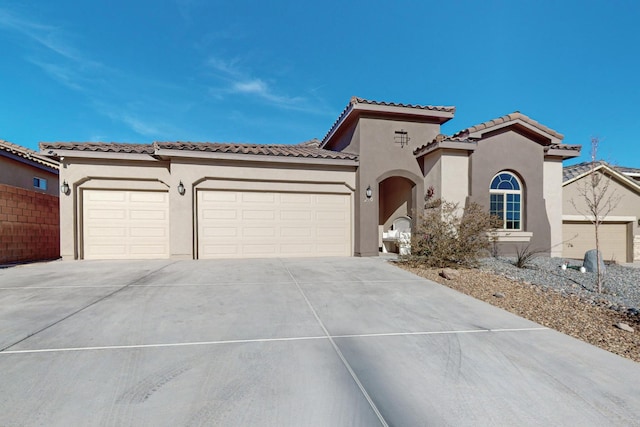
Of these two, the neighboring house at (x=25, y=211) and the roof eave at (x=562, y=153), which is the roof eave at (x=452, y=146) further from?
the neighboring house at (x=25, y=211)

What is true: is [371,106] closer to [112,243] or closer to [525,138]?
[525,138]

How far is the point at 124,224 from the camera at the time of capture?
32.6 feet

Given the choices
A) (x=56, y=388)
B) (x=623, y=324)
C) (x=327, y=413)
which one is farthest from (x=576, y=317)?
(x=56, y=388)

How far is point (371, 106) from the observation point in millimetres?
10750

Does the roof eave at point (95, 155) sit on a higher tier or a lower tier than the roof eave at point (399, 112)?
lower

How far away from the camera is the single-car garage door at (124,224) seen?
981 cm

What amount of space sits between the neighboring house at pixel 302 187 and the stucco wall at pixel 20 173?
4.87 metres

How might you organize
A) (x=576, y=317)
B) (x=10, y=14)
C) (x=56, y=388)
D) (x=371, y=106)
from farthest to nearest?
(x=371, y=106) < (x=10, y=14) < (x=576, y=317) < (x=56, y=388)

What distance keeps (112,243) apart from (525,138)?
50.3 feet

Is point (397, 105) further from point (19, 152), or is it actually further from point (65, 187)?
point (19, 152)

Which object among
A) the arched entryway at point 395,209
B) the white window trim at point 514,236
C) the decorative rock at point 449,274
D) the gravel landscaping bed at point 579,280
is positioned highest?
the arched entryway at point 395,209

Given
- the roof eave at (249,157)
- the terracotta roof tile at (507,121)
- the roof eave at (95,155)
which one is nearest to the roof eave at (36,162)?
the roof eave at (95,155)

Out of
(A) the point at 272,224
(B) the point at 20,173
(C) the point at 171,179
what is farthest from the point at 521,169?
(B) the point at 20,173

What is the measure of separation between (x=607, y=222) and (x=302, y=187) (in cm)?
1382
